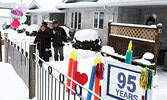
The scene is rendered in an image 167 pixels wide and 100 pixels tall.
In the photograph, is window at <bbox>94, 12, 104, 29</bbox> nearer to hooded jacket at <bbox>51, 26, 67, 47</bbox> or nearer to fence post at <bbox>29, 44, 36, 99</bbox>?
hooded jacket at <bbox>51, 26, 67, 47</bbox>

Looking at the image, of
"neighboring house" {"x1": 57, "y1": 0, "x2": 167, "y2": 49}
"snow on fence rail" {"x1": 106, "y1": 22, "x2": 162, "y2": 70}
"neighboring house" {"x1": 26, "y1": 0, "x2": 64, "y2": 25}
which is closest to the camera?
"snow on fence rail" {"x1": 106, "y1": 22, "x2": 162, "y2": 70}

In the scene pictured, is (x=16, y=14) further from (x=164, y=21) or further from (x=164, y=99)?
(x=164, y=99)

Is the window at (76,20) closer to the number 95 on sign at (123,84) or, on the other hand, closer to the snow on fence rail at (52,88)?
the snow on fence rail at (52,88)

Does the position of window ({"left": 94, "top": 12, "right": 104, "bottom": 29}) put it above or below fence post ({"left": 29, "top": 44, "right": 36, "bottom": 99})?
above

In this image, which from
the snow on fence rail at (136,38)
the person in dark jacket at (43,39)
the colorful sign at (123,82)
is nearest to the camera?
the colorful sign at (123,82)

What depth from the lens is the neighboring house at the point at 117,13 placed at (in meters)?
10.1

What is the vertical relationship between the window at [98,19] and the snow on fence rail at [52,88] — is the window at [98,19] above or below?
above

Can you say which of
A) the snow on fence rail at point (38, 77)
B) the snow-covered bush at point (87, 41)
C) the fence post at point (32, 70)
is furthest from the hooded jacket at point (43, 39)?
the fence post at point (32, 70)

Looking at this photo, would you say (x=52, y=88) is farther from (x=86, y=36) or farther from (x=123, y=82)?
(x=86, y=36)

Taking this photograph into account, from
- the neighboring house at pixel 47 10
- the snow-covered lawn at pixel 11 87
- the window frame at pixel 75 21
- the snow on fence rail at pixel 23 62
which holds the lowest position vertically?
the snow-covered lawn at pixel 11 87

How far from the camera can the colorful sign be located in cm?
188

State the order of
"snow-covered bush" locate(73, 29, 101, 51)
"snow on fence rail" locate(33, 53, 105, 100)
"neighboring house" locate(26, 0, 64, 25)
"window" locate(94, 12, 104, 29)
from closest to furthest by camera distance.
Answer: "snow on fence rail" locate(33, 53, 105, 100)
"snow-covered bush" locate(73, 29, 101, 51)
"window" locate(94, 12, 104, 29)
"neighboring house" locate(26, 0, 64, 25)

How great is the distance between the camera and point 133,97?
6.31 feet

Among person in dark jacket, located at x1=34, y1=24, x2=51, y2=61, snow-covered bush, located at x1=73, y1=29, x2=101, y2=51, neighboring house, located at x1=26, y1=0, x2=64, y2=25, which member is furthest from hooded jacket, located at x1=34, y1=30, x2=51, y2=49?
neighboring house, located at x1=26, y1=0, x2=64, y2=25
